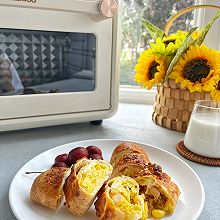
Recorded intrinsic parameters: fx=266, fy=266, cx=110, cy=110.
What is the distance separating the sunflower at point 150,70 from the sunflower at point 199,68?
59mm

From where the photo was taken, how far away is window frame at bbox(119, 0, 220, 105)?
3.38ft

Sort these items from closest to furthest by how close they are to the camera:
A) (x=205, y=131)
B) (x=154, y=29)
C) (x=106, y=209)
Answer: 1. (x=106, y=209)
2. (x=205, y=131)
3. (x=154, y=29)

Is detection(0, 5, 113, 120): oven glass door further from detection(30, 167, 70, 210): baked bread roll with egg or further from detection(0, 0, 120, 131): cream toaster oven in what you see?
detection(30, 167, 70, 210): baked bread roll with egg

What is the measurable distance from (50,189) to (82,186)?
0.05m

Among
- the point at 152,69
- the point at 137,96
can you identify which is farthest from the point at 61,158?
the point at 137,96

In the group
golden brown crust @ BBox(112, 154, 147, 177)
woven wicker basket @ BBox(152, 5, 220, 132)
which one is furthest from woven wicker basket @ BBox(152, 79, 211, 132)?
golden brown crust @ BBox(112, 154, 147, 177)

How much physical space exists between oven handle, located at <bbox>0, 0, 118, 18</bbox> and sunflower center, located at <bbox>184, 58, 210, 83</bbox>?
248 millimetres

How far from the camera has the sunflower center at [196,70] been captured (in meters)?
0.72

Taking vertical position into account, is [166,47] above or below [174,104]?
above

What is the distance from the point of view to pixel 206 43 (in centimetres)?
105

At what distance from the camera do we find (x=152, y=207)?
449 millimetres

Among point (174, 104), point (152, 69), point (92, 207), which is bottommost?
point (92, 207)

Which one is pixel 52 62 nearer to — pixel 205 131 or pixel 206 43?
pixel 205 131

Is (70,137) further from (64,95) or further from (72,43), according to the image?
(72,43)
